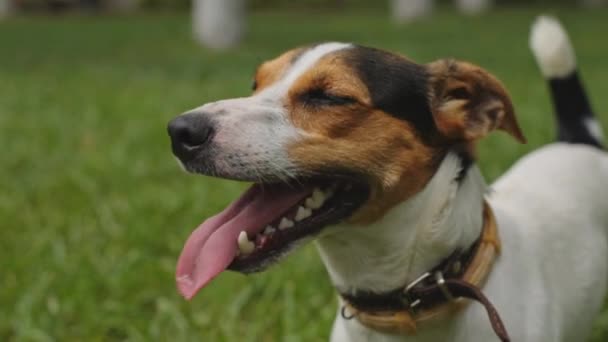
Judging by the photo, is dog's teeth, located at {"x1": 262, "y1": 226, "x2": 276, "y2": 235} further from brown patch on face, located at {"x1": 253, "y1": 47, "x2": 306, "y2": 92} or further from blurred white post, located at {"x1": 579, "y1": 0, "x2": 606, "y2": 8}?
blurred white post, located at {"x1": 579, "y1": 0, "x2": 606, "y2": 8}

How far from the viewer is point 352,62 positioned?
2656mm

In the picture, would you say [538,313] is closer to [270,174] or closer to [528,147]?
[270,174]

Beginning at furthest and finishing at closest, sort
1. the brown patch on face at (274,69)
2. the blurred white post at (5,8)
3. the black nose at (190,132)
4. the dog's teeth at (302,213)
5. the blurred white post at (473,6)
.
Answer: the blurred white post at (473,6) < the blurred white post at (5,8) < the brown patch on face at (274,69) < the dog's teeth at (302,213) < the black nose at (190,132)

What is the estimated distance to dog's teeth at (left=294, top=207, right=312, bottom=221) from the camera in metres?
2.49

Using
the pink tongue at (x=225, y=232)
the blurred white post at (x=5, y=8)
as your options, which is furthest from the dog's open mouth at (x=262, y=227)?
the blurred white post at (x=5, y=8)

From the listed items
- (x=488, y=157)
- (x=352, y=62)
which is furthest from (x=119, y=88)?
(x=352, y=62)

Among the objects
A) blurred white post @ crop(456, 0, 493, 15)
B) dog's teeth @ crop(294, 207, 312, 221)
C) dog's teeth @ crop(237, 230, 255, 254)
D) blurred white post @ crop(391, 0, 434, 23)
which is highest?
dog's teeth @ crop(294, 207, 312, 221)

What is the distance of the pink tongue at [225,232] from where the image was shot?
243cm

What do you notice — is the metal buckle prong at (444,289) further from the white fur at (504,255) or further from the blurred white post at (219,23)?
the blurred white post at (219,23)

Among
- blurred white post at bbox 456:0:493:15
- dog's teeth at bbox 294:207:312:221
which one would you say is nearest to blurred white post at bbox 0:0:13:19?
blurred white post at bbox 456:0:493:15

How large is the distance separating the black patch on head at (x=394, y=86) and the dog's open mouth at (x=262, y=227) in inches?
11.3

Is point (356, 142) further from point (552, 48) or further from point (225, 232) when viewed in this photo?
point (552, 48)

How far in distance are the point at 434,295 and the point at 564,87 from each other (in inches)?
65.9

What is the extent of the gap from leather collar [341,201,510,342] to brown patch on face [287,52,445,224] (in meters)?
0.25
